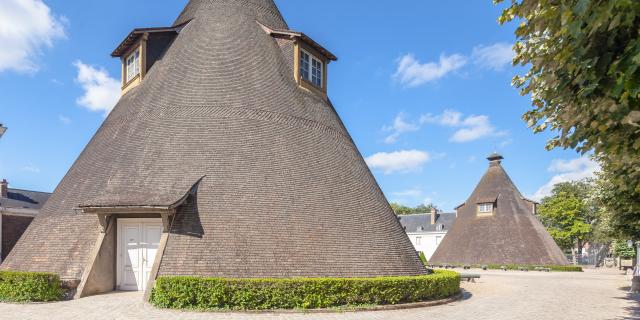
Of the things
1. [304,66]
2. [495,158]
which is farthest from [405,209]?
[304,66]

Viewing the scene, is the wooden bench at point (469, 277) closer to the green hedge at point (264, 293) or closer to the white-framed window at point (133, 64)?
the green hedge at point (264, 293)

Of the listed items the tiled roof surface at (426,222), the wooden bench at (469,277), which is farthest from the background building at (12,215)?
the tiled roof surface at (426,222)

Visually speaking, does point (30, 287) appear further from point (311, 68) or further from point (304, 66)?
point (311, 68)

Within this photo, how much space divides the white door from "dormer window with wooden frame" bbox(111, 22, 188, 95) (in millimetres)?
7553

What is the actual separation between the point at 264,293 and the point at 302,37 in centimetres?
1162

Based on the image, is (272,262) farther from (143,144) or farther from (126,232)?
(143,144)

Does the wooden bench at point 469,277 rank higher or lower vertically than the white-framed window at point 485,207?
lower

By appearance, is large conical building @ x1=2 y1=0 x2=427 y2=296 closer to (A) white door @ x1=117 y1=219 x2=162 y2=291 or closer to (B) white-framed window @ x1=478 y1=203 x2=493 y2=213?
(A) white door @ x1=117 y1=219 x2=162 y2=291

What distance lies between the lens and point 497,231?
1663 inches

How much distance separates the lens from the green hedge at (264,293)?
40.9 feet

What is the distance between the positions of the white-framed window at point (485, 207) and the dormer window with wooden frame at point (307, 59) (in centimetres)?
2833

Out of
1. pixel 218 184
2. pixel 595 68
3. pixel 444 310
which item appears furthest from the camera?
pixel 218 184

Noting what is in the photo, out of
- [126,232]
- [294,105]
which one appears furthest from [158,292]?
[294,105]

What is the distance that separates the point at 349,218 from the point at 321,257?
2.10 meters
